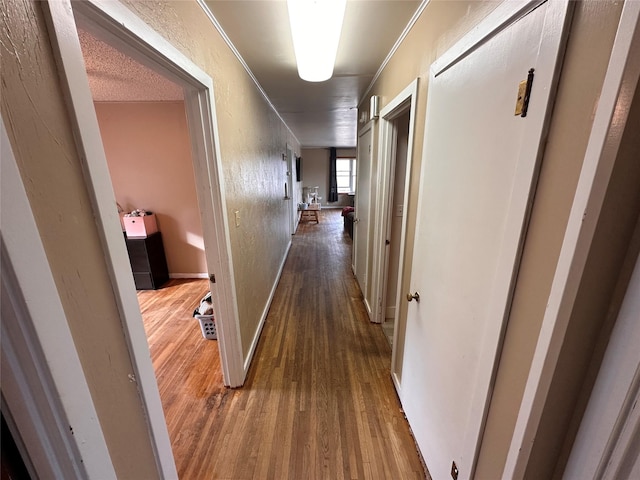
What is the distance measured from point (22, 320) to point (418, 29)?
1858 mm

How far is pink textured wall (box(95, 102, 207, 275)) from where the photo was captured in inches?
121

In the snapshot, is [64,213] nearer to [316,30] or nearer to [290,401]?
[316,30]

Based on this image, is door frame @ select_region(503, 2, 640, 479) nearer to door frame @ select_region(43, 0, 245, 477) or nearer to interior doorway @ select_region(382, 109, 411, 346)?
door frame @ select_region(43, 0, 245, 477)

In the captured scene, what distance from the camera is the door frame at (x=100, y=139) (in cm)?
57

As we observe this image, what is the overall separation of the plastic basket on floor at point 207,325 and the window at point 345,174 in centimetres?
814

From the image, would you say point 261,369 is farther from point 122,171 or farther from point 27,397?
point 122,171

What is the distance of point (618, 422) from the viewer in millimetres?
500

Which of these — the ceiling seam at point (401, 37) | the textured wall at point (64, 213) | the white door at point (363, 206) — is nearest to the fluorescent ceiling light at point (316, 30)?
the ceiling seam at point (401, 37)

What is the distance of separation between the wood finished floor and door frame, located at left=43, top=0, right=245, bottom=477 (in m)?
0.60

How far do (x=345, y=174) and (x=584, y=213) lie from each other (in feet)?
31.4

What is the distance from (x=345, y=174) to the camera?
9.76 metres

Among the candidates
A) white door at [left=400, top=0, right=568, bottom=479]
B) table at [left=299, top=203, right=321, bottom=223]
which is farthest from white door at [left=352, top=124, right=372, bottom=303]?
table at [left=299, top=203, right=321, bottom=223]

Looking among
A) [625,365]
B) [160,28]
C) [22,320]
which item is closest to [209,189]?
[160,28]

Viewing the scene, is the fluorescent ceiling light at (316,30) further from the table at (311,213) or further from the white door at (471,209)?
the table at (311,213)
